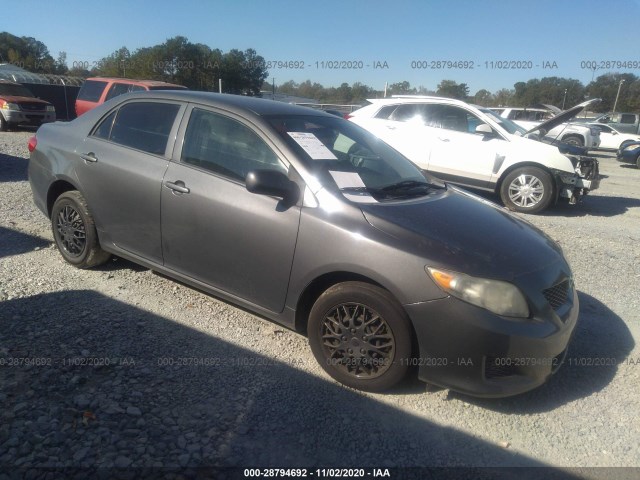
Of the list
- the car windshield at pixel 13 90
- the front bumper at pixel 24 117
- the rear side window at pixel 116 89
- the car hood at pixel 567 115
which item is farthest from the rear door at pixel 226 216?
the car windshield at pixel 13 90

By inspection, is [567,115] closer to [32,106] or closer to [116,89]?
[116,89]

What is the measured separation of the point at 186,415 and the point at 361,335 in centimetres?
108

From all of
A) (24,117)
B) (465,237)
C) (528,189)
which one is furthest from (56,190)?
(24,117)

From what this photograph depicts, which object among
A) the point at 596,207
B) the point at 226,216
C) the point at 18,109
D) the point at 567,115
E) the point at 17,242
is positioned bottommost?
the point at 17,242

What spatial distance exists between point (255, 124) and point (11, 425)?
227 cm

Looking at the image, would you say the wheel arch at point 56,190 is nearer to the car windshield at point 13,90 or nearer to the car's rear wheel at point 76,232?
the car's rear wheel at point 76,232

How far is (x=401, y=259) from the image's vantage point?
2.64 m

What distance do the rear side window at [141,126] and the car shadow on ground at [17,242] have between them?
159 cm

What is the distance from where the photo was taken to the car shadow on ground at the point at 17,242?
15.4 feet

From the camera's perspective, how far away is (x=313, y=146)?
329cm

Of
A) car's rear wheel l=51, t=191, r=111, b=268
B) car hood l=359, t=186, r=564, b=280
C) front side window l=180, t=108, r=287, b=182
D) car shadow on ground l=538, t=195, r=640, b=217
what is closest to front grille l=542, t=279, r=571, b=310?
car hood l=359, t=186, r=564, b=280

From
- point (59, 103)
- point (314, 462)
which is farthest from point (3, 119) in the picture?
point (314, 462)

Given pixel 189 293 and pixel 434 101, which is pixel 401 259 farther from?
pixel 434 101

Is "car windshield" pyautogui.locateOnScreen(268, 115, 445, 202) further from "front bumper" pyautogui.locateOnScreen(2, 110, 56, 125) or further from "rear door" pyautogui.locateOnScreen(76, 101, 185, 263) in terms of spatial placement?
"front bumper" pyautogui.locateOnScreen(2, 110, 56, 125)
